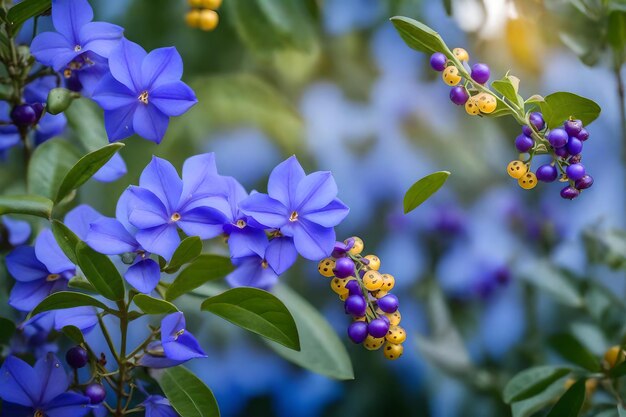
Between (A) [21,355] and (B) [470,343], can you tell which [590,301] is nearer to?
(B) [470,343]

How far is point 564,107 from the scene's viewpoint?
2.12ft

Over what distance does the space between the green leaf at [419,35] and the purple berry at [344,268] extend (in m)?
0.17

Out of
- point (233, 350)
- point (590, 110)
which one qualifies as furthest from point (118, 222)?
point (233, 350)

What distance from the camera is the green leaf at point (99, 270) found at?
0.61 m

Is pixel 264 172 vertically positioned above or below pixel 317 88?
below

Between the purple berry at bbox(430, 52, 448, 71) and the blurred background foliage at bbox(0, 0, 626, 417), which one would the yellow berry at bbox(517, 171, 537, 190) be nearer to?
the purple berry at bbox(430, 52, 448, 71)

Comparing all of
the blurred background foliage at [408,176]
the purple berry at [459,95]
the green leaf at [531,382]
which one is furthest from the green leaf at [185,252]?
the blurred background foliage at [408,176]

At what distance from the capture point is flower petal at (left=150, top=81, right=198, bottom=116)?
0.64 meters

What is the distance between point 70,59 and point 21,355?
0.93 ft

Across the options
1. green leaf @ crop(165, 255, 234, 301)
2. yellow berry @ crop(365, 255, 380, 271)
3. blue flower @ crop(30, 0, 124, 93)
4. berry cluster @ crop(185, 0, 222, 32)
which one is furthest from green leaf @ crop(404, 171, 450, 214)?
berry cluster @ crop(185, 0, 222, 32)

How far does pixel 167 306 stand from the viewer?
61 cm

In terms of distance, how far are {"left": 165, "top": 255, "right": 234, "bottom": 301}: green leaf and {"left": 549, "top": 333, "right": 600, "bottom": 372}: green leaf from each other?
388mm

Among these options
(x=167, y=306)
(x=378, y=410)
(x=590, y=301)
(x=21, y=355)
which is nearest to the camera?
(x=167, y=306)

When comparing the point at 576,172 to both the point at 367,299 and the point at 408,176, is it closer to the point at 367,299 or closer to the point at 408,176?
the point at 367,299
